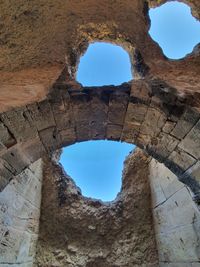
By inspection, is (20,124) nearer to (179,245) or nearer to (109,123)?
(109,123)

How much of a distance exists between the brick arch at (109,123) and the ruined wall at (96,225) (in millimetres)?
3046

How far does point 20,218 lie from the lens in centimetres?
465

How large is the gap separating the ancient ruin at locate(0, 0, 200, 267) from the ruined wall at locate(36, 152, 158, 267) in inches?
0.9

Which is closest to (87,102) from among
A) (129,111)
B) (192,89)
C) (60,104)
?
(60,104)

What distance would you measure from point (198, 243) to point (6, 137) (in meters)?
3.62

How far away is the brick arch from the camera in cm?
267

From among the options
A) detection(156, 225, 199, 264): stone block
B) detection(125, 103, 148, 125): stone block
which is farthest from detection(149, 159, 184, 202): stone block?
detection(125, 103, 148, 125): stone block

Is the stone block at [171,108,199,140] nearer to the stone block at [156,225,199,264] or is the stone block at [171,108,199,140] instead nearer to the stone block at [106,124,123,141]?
the stone block at [106,124,123,141]

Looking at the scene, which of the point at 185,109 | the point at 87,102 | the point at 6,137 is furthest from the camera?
the point at 87,102

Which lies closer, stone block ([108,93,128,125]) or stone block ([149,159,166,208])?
stone block ([108,93,128,125])

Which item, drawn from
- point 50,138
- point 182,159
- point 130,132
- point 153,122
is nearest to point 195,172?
point 182,159

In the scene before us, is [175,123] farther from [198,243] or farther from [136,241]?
[136,241]

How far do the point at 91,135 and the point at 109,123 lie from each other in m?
0.34

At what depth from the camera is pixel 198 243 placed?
388cm
